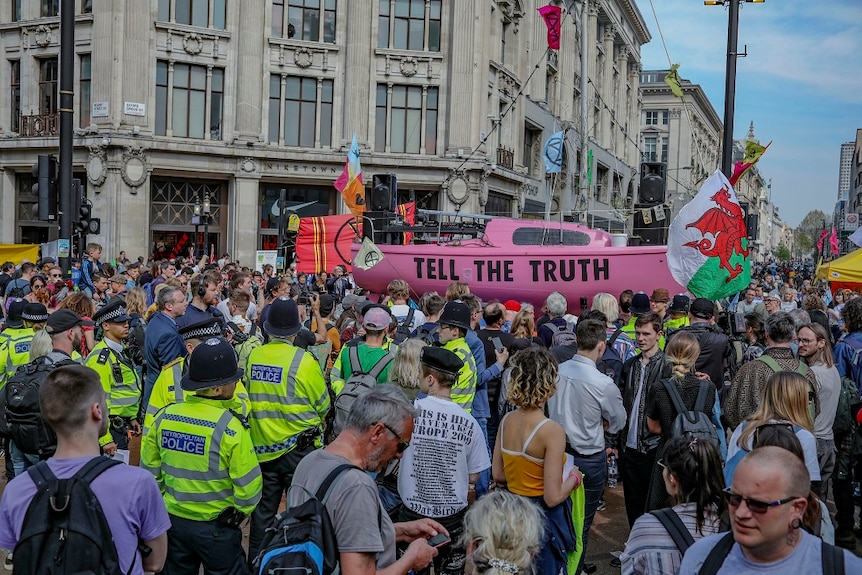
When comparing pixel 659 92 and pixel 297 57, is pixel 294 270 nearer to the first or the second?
pixel 297 57

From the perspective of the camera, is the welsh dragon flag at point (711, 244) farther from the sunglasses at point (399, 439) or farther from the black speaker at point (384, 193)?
the black speaker at point (384, 193)

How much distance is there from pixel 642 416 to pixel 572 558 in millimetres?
1384

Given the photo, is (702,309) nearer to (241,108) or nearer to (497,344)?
(497,344)

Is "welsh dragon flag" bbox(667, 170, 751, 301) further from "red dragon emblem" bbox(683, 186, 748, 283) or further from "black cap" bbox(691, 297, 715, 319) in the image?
"black cap" bbox(691, 297, 715, 319)

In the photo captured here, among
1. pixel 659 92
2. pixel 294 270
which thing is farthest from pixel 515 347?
pixel 659 92

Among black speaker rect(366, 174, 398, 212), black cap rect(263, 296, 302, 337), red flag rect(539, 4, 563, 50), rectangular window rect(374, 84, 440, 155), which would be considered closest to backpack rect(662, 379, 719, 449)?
→ black cap rect(263, 296, 302, 337)

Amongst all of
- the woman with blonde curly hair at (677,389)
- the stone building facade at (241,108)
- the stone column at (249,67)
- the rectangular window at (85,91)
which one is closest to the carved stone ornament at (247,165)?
the stone building facade at (241,108)

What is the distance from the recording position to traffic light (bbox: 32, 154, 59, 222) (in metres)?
11.6

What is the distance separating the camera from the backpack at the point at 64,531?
2.99 metres

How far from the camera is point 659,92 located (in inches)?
3413

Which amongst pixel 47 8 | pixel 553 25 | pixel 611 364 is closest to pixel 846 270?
pixel 611 364

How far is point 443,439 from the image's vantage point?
4.54 meters

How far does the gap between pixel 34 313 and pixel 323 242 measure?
44.6ft

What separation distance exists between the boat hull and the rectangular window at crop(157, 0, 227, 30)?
17.7m
